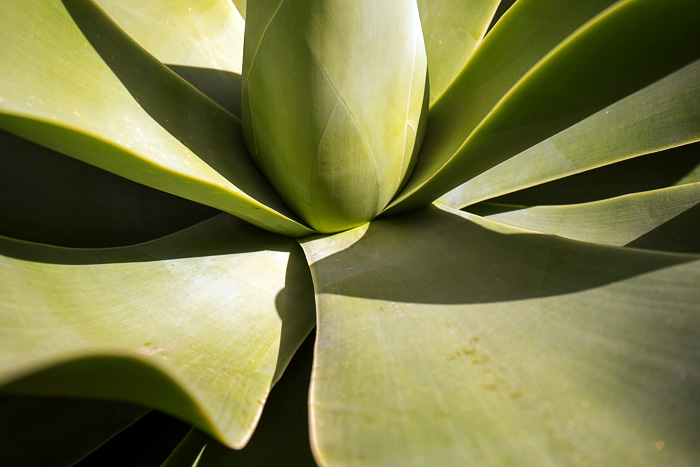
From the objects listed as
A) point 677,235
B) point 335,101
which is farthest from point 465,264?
point 677,235

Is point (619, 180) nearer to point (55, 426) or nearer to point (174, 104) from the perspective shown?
point (174, 104)

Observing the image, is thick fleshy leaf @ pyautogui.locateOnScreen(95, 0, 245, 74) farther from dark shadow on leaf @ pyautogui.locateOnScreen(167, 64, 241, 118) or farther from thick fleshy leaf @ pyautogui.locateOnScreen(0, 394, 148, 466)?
thick fleshy leaf @ pyautogui.locateOnScreen(0, 394, 148, 466)

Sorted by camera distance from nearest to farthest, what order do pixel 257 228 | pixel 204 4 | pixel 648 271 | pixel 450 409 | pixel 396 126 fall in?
1. pixel 450 409
2. pixel 648 271
3. pixel 396 126
4. pixel 257 228
5. pixel 204 4

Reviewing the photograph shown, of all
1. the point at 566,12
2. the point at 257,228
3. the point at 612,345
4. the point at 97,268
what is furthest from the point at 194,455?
the point at 566,12

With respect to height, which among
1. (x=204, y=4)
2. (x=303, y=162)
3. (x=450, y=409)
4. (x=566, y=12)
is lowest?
(x=450, y=409)

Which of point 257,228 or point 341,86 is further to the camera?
point 257,228

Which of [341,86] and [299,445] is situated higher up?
[341,86]

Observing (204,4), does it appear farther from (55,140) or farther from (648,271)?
(648,271)

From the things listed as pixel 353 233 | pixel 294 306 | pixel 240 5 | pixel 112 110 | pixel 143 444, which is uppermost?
pixel 240 5
